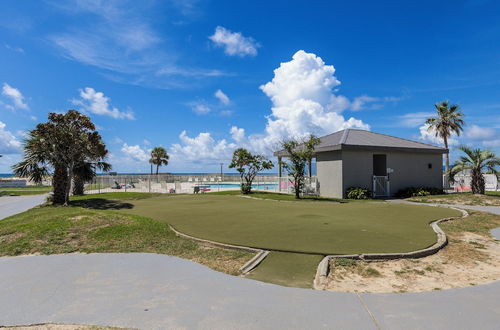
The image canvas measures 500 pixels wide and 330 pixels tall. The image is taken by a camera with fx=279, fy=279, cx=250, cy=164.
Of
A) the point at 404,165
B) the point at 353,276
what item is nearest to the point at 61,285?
the point at 353,276

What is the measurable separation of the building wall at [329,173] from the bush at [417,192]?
426cm

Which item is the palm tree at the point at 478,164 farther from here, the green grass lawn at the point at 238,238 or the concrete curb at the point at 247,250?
the concrete curb at the point at 247,250

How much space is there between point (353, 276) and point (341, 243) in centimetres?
158

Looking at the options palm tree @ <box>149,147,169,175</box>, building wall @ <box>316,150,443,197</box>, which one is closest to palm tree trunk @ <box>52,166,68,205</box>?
building wall @ <box>316,150,443,197</box>

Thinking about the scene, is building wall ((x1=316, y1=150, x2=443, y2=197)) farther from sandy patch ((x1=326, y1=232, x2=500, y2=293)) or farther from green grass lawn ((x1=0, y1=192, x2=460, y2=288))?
sandy patch ((x1=326, y1=232, x2=500, y2=293))

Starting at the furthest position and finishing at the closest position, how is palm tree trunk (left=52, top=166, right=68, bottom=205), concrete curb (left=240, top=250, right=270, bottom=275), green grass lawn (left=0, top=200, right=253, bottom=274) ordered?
palm tree trunk (left=52, top=166, right=68, bottom=205), green grass lawn (left=0, top=200, right=253, bottom=274), concrete curb (left=240, top=250, right=270, bottom=275)

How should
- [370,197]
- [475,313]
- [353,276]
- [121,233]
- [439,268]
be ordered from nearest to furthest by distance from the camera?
[475,313] → [353,276] → [439,268] → [121,233] → [370,197]

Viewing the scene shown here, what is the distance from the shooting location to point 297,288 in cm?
377

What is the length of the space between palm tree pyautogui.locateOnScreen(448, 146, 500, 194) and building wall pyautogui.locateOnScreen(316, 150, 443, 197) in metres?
2.14

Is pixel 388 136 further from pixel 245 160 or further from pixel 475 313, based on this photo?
pixel 475 313

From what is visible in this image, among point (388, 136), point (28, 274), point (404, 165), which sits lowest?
point (28, 274)

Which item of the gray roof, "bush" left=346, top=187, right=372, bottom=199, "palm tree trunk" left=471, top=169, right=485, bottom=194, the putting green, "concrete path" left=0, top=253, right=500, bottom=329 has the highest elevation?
the gray roof

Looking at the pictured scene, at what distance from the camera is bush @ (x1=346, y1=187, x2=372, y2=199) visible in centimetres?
1642

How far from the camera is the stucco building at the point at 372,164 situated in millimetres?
17141
